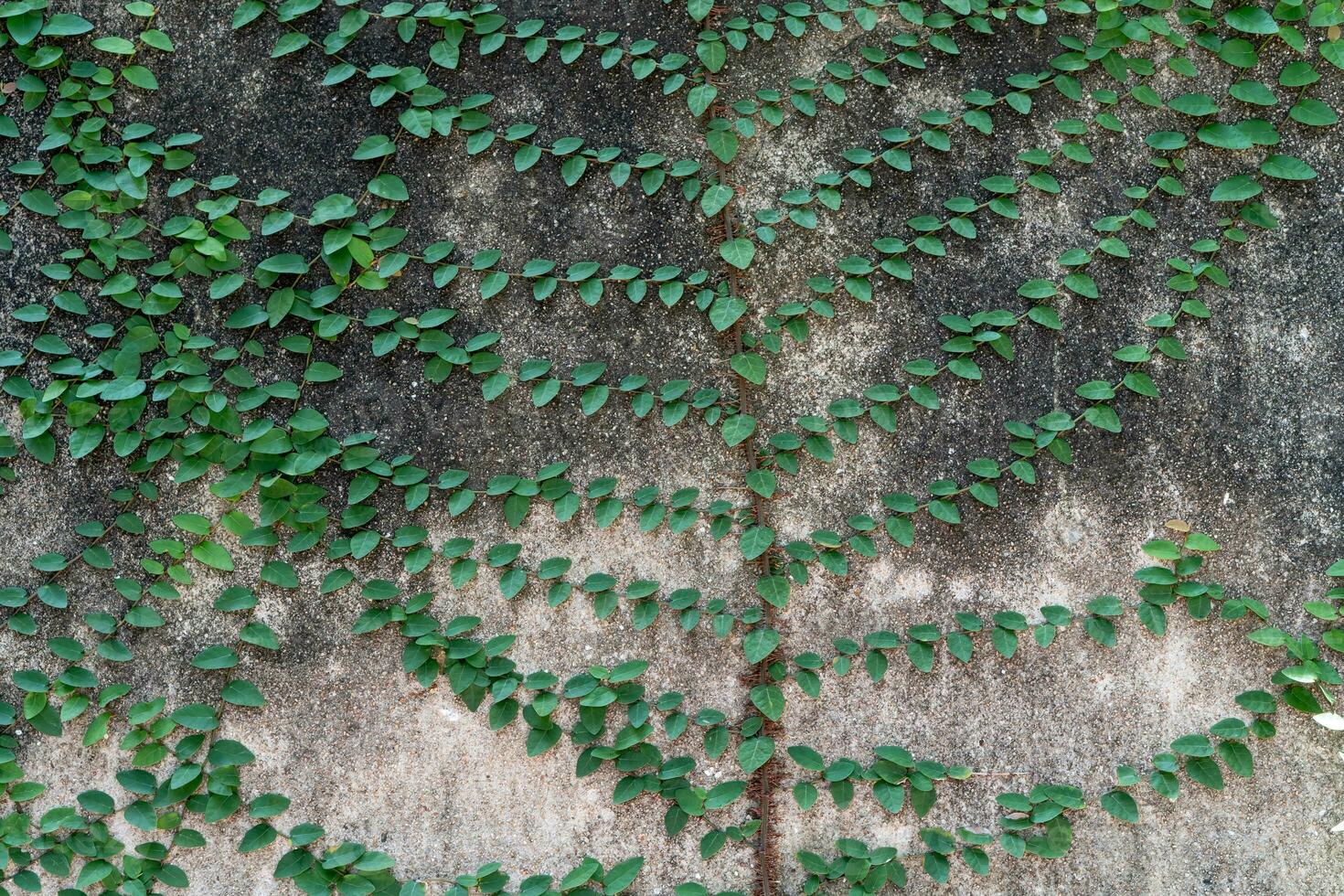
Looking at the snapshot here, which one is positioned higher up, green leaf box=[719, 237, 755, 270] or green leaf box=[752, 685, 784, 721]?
green leaf box=[719, 237, 755, 270]

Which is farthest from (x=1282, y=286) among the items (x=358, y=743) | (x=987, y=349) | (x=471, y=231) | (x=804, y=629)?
(x=358, y=743)

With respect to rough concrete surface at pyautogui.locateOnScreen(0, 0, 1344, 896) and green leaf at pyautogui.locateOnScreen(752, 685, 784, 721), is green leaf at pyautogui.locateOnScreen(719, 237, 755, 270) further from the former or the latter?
green leaf at pyautogui.locateOnScreen(752, 685, 784, 721)

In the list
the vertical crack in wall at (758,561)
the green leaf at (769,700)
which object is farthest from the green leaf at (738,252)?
the green leaf at (769,700)

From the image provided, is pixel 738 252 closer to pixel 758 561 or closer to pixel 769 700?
pixel 758 561

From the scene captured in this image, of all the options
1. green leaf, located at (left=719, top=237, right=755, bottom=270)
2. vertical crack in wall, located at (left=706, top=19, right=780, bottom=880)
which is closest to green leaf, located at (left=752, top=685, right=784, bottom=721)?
vertical crack in wall, located at (left=706, top=19, right=780, bottom=880)

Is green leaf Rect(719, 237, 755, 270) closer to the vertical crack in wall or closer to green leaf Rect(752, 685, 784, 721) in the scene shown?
the vertical crack in wall

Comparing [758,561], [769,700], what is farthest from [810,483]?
[769,700]
